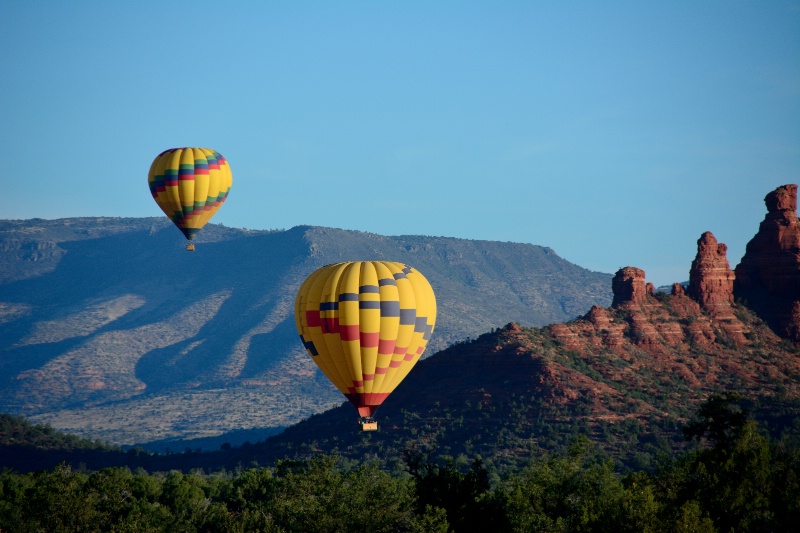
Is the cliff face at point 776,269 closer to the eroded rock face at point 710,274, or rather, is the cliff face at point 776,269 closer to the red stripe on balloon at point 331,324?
the eroded rock face at point 710,274

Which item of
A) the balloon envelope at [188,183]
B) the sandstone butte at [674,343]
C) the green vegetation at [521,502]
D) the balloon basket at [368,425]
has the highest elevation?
the balloon envelope at [188,183]

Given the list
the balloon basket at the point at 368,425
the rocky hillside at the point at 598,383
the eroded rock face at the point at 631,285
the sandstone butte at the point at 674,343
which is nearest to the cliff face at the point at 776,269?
the sandstone butte at the point at 674,343

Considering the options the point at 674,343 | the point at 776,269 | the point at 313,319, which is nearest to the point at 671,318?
the point at 674,343

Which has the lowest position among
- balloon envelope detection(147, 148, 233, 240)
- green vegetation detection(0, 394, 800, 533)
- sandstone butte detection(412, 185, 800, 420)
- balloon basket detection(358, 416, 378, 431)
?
green vegetation detection(0, 394, 800, 533)

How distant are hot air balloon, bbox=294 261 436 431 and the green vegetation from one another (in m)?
7.37

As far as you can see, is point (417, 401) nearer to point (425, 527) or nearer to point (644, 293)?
point (644, 293)

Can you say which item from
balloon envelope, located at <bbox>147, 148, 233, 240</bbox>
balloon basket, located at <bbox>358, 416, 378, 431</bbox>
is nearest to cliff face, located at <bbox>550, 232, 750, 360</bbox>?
balloon envelope, located at <bbox>147, 148, 233, 240</bbox>

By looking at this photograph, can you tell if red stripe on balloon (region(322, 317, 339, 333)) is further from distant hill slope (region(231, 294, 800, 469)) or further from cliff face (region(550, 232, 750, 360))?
cliff face (region(550, 232, 750, 360))

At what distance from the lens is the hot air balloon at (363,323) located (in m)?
72.7

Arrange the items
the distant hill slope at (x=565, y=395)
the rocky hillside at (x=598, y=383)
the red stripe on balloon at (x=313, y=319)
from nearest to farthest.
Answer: the red stripe on balloon at (x=313, y=319)
the distant hill slope at (x=565, y=395)
the rocky hillside at (x=598, y=383)

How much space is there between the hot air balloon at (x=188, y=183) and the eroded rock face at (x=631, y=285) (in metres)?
60.8

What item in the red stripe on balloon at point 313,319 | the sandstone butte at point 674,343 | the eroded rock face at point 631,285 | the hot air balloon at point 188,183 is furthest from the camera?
the eroded rock face at point 631,285

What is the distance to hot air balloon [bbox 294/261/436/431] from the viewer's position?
72688 millimetres

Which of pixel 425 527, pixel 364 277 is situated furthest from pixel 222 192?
pixel 425 527
